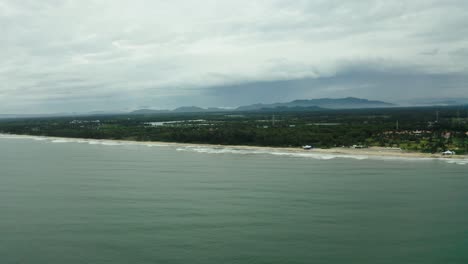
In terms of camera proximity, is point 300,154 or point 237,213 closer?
point 237,213

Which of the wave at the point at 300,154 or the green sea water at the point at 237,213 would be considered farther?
the wave at the point at 300,154

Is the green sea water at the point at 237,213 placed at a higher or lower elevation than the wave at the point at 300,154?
lower

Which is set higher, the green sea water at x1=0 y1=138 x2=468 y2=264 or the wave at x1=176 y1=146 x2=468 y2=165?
the wave at x1=176 y1=146 x2=468 y2=165

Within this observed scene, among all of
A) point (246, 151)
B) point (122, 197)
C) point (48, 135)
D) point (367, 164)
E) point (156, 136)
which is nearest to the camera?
point (122, 197)

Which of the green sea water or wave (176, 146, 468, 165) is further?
Result: wave (176, 146, 468, 165)

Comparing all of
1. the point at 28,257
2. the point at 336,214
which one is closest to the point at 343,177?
the point at 336,214

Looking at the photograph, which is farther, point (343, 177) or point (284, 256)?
point (343, 177)

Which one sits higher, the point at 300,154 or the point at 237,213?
the point at 300,154

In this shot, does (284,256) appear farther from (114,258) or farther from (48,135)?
(48,135)
